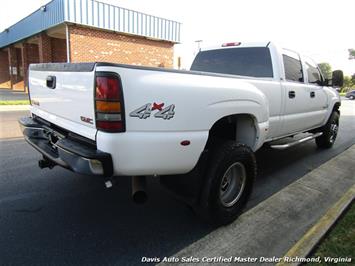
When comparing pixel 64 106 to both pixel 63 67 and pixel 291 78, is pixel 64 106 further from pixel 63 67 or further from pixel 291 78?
pixel 291 78

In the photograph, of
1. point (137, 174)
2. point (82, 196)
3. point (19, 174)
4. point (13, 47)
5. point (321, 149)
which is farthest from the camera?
point (13, 47)

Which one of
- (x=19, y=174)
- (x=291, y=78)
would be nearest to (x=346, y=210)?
(x=291, y=78)

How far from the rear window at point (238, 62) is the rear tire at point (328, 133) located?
272 cm

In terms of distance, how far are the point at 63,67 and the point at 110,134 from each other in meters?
1.00

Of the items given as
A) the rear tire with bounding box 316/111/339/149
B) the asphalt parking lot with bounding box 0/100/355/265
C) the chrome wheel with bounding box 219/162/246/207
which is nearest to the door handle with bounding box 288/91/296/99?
the asphalt parking lot with bounding box 0/100/355/265

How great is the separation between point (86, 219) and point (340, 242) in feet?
8.16

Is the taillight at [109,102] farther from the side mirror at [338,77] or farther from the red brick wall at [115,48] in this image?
the red brick wall at [115,48]

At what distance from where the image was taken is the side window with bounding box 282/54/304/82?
4421mm

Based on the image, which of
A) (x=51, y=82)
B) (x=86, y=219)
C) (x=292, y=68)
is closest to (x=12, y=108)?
(x=51, y=82)

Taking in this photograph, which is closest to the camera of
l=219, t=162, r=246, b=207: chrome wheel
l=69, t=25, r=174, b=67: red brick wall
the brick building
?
l=219, t=162, r=246, b=207: chrome wheel

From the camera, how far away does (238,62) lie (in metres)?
4.57

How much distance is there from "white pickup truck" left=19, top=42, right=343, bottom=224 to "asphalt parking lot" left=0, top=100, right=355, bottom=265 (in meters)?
0.48

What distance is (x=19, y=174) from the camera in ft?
14.4

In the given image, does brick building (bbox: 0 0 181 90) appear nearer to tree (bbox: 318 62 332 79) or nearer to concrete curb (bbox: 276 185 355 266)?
tree (bbox: 318 62 332 79)
